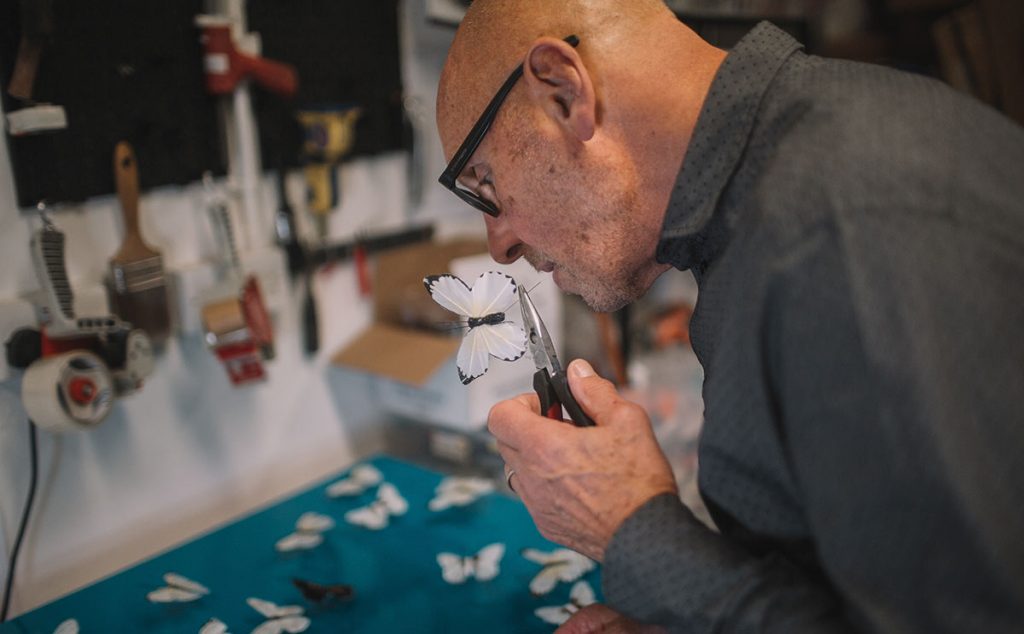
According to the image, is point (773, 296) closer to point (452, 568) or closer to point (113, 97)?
point (452, 568)

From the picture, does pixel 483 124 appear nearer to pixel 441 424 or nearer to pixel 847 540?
pixel 847 540

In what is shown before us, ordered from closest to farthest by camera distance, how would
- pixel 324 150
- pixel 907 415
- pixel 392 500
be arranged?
pixel 907 415 < pixel 392 500 < pixel 324 150

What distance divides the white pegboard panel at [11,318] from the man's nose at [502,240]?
27.2 inches

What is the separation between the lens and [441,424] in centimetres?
183

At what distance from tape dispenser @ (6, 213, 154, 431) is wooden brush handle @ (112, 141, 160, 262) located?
121 millimetres

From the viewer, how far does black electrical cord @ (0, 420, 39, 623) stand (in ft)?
4.17

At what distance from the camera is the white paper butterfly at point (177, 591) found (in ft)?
4.04

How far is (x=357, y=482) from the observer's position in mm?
1636

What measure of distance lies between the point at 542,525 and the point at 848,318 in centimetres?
46

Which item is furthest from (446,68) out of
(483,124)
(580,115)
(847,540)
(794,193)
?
(847,540)

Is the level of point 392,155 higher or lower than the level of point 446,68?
lower

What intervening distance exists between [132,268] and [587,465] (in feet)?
2.80

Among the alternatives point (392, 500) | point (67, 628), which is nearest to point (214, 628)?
point (67, 628)

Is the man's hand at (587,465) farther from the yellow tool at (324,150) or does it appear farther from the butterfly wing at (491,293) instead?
the yellow tool at (324,150)
